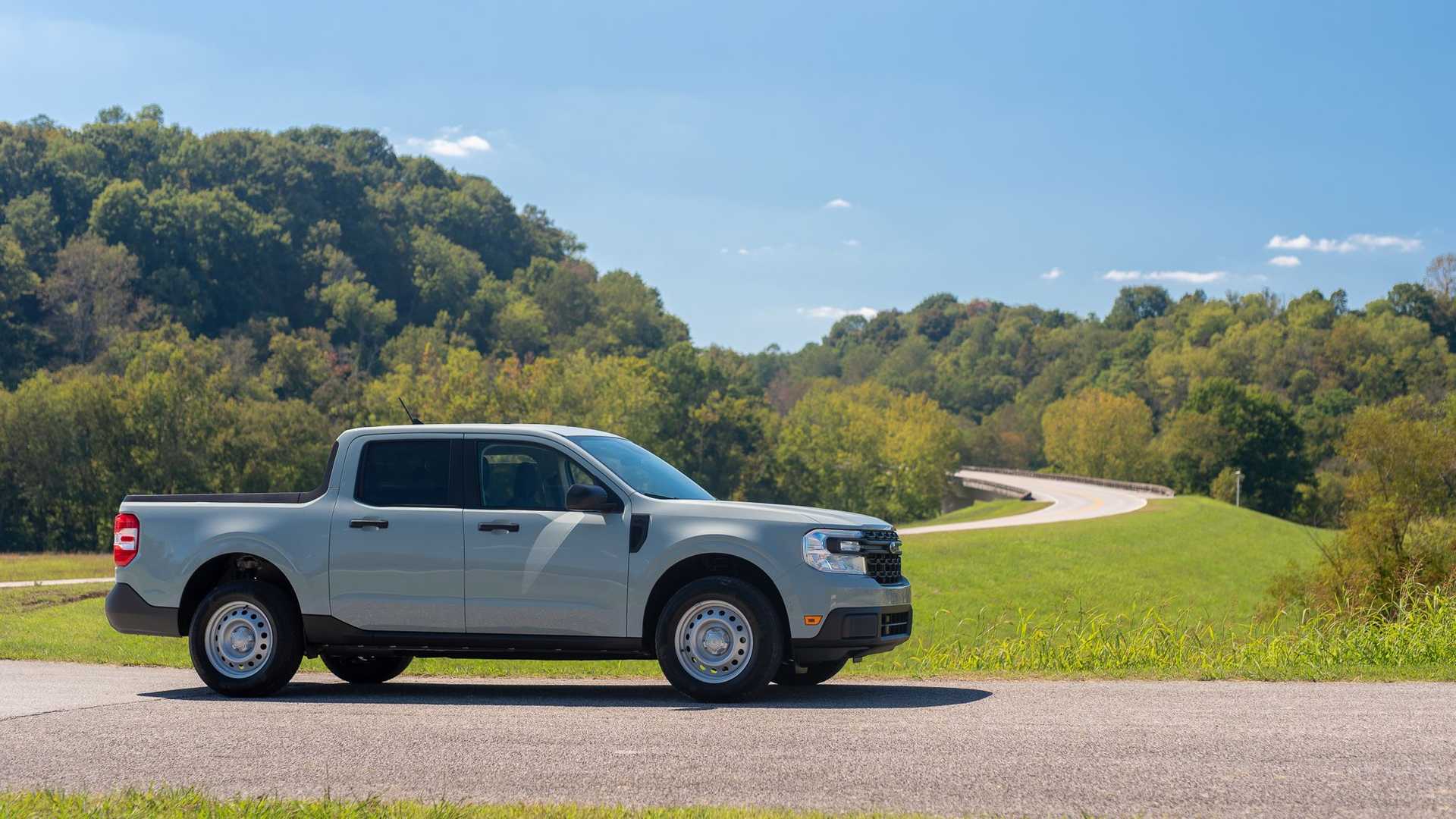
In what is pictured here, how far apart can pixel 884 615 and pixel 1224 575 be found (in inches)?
1810

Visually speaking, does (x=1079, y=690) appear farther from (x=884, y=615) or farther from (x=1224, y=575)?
(x=1224, y=575)

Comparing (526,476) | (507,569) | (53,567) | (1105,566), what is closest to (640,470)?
(526,476)

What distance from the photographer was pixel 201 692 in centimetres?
1032

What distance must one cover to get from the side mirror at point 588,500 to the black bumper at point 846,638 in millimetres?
1641

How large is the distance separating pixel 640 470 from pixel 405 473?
5.89 feet

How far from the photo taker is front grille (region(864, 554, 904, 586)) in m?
9.50

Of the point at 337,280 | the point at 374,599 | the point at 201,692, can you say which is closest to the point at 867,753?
the point at 374,599

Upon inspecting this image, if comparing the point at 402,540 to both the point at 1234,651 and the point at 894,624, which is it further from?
the point at 1234,651

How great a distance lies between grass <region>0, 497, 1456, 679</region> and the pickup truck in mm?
2539

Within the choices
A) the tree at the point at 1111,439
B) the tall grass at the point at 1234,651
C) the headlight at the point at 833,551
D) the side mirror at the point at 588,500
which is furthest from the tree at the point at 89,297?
the headlight at the point at 833,551

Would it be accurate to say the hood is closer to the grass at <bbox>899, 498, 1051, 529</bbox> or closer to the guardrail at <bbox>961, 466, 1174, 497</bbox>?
the grass at <bbox>899, 498, 1051, 529</bbox>

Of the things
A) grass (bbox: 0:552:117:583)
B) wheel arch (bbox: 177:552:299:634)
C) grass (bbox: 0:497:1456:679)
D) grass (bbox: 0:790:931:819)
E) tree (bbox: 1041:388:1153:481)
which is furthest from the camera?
tree (bbox: 1041:388:1153:481)

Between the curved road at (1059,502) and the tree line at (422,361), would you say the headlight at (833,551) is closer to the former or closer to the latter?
the tree line at (422,361)

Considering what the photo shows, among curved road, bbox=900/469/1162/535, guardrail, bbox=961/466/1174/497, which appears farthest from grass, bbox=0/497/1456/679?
guardrail, bbox=961/466/1174/497
